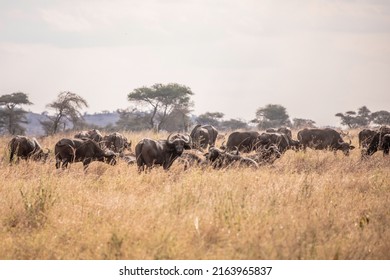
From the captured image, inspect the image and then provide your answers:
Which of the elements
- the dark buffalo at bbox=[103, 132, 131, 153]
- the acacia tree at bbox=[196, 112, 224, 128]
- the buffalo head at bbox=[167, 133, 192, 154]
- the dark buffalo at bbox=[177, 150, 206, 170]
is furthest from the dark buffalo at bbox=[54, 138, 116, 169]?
the acacia tree at bbox=[196, 112, 224, 128]

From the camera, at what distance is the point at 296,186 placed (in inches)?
306

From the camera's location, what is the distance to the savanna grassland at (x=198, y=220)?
4961 millimetres

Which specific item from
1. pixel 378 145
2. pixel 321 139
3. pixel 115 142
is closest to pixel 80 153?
pixel 115 142

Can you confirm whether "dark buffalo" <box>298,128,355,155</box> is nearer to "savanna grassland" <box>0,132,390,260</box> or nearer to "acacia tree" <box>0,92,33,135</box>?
"savanna grassland" <box>0,132,390,260</box>

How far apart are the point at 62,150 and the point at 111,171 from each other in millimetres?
1459

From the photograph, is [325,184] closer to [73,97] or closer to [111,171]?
[111,171]

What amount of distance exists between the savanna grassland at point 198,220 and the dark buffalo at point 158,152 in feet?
7.64

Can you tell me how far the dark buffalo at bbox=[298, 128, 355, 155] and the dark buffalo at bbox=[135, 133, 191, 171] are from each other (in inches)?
290

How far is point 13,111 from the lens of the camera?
38812mm

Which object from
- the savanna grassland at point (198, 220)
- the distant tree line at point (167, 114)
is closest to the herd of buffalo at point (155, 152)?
the savanna grassland at point (198, 220)

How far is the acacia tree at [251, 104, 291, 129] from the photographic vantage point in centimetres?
4350

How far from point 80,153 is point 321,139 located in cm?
1029

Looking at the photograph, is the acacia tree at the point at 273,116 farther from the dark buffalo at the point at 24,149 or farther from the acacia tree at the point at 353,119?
the dark buffalo at the point at 24,149
